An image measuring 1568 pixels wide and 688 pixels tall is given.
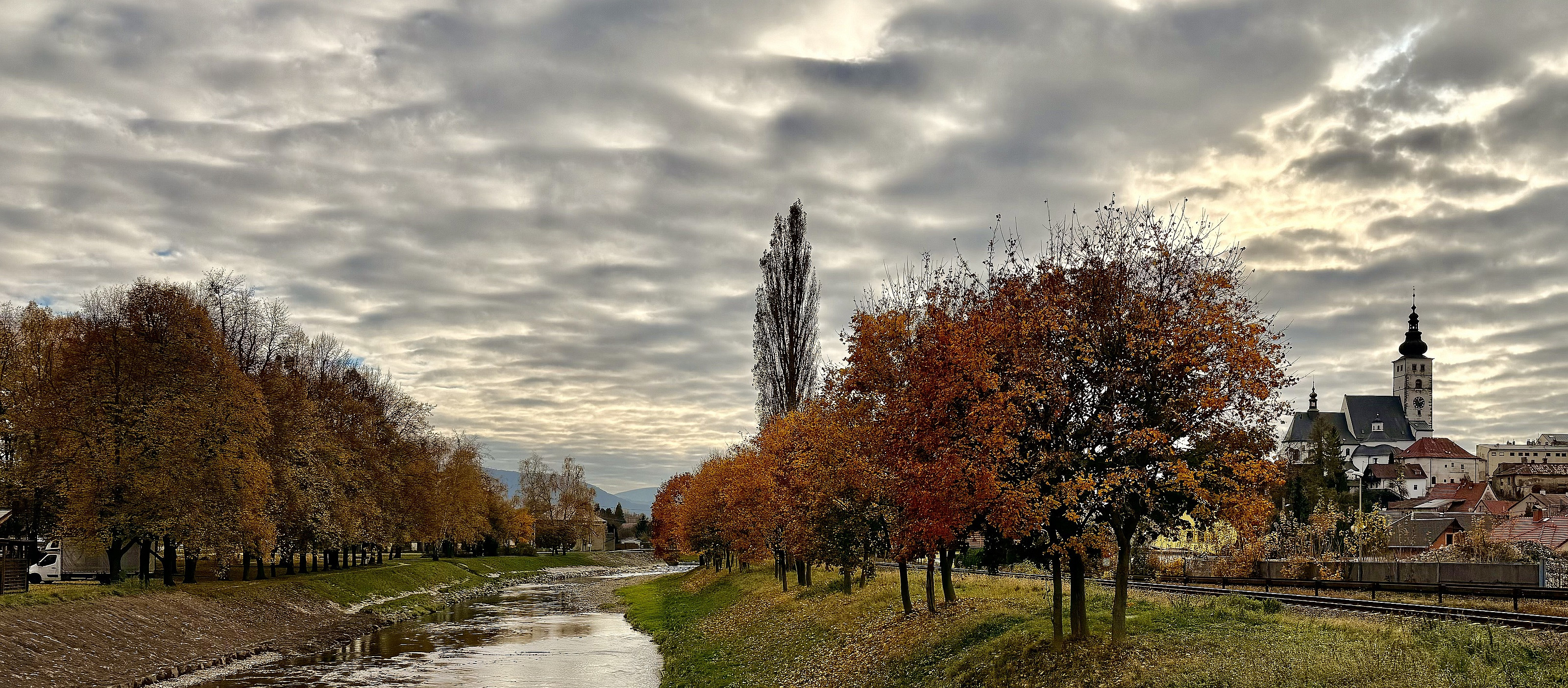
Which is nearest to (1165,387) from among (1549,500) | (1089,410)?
(1089,410)

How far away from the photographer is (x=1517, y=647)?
21.4 m

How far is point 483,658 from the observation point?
→ 51281mm

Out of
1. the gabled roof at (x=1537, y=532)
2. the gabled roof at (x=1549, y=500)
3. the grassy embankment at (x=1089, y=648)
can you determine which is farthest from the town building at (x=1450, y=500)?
the grassy embankment at (x=1089, y=648)

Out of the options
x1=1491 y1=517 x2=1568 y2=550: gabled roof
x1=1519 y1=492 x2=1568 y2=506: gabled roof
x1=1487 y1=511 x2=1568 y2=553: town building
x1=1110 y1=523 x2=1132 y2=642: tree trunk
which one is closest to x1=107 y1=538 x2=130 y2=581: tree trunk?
x1=1110 y1=523 x2=1132 y2=642: tree trunk

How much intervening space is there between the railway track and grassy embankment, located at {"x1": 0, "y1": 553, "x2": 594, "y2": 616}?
1605 inches

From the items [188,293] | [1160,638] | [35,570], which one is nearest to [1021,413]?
[1160,638]

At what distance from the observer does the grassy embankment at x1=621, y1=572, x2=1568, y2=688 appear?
20766mm

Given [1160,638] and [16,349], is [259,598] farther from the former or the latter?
[1160,638]

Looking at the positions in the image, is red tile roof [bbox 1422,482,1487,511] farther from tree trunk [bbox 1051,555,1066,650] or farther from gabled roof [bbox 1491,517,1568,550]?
tree trunk [bbox 1051,555,1066,650]

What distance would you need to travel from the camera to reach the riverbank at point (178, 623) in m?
38.1

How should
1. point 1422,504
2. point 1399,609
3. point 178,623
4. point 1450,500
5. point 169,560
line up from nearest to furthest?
point 1399,609
point 178,623
point 169,560
point 1450,500
point 1422,504

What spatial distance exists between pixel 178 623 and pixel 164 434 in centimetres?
1021

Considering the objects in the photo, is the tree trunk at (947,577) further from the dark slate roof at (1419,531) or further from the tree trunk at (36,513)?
the dark slate roof at (1419,531)

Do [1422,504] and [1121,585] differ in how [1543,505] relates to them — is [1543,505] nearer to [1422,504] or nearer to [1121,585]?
[1422,504]
